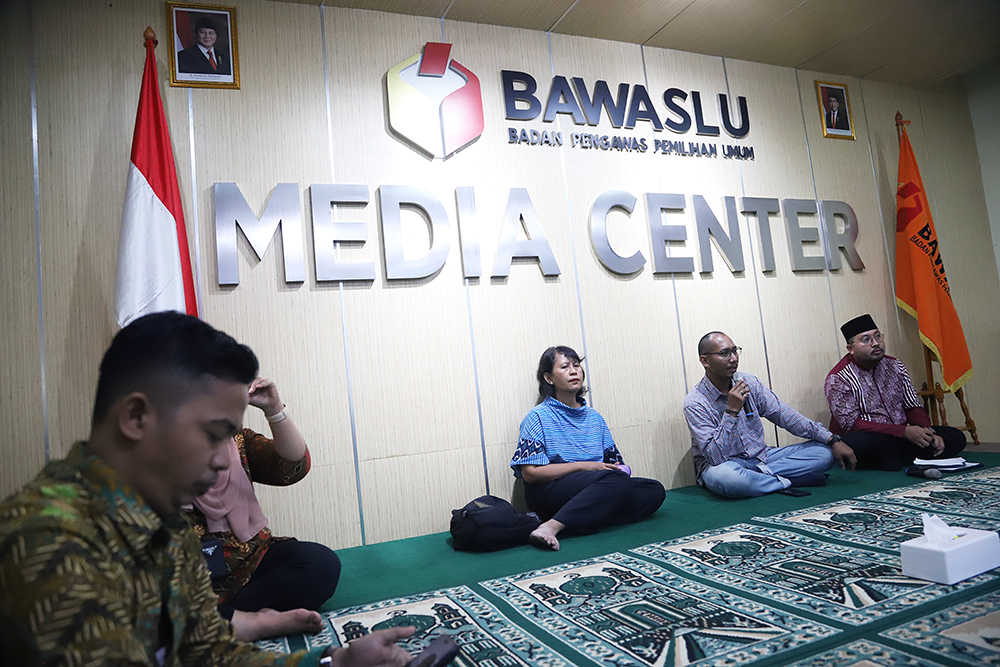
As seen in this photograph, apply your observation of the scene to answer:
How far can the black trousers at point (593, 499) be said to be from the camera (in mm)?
3117

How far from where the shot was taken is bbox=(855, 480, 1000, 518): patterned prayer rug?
2.83 metres

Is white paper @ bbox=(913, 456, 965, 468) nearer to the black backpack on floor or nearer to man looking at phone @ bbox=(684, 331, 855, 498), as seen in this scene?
man looking at phone @ bbox=(684, 331, 855, 498)

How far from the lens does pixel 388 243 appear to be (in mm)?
3760

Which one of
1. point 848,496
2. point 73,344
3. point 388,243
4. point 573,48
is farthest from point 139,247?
point 848,496

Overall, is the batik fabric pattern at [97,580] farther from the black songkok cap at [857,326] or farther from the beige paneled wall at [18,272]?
the black songkok cap at [857,326]

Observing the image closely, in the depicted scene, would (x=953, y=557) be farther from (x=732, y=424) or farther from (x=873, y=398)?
(x=873, y=398)

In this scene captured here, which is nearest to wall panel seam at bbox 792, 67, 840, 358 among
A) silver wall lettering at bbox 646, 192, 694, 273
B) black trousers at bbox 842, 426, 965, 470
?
black trousers at bbox 842, 426, 965, 470

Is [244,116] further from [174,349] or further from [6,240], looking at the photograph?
[174,349]

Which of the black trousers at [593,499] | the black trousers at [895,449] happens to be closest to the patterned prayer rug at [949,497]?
the black trousers at [895,449]

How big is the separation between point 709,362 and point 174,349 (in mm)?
3683

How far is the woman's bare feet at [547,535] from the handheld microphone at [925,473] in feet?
7.53

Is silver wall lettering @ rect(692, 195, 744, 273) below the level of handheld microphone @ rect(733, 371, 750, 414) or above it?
above

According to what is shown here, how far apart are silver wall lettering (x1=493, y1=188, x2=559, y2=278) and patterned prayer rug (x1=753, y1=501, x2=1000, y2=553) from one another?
2.00 m

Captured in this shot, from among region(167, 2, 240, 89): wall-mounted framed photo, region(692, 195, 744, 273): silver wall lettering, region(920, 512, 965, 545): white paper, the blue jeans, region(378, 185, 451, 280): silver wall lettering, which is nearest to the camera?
region(920, 512, 965, 545): white paper
